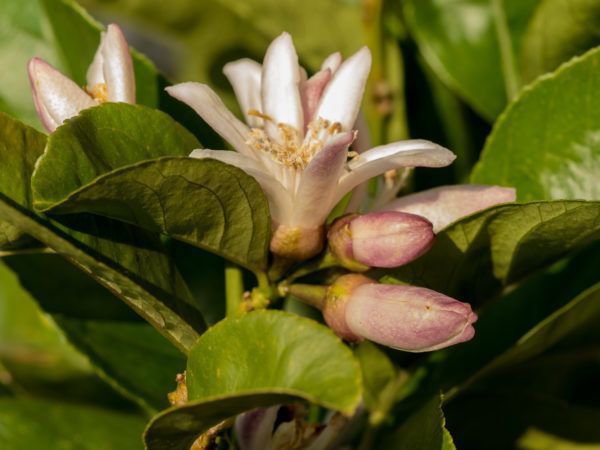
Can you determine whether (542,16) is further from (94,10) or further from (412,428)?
(94,10)

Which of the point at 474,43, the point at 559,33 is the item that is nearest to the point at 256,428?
the point at 559,33

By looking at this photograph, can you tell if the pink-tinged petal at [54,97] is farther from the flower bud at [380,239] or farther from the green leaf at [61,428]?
the green leaf at [61,428]

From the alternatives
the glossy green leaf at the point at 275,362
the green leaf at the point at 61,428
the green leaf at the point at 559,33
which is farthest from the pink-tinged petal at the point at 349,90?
the green leaf at the point at 61,428

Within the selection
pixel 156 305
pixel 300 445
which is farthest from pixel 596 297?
pixel 156 305

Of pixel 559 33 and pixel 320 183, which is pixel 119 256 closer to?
pixel 320 183

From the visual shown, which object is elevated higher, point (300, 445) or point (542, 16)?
point (542, 16)

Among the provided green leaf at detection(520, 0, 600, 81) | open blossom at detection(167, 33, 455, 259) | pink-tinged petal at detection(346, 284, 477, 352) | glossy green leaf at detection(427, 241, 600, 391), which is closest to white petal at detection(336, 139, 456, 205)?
open blossom at detection(167, 33, 455, 259)

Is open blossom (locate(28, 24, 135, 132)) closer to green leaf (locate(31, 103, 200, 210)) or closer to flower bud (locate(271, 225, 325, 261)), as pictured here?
green leaf (locate(31, 103, 200, 210))
